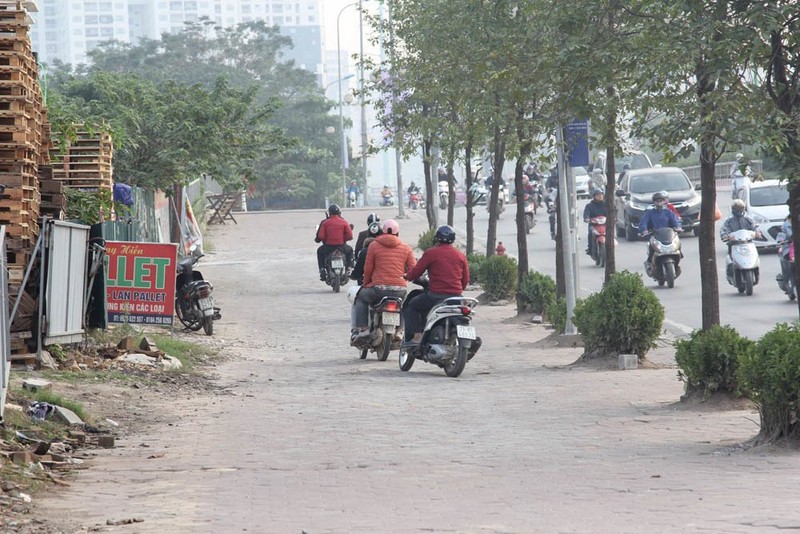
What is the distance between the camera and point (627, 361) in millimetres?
14883

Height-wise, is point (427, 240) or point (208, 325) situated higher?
point (427, 240)

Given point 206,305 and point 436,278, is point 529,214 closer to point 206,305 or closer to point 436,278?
point 206,305

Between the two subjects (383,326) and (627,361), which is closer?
(627,361)

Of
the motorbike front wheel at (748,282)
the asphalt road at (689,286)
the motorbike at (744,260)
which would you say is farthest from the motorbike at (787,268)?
the motorbike front wheel at (748,282)

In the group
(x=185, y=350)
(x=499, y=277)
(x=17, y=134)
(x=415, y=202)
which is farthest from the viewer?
(x=415, y=202)

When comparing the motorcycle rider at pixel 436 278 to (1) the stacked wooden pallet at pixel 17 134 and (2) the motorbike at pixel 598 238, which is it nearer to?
(1) the stacked wooden pallet at pixel 17 134

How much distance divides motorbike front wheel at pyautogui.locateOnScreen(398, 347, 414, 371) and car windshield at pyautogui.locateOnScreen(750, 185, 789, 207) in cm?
1860

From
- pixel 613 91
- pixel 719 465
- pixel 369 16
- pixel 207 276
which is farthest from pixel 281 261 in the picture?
pixel 719 465

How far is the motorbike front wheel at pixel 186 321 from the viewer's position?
1959 centimetres

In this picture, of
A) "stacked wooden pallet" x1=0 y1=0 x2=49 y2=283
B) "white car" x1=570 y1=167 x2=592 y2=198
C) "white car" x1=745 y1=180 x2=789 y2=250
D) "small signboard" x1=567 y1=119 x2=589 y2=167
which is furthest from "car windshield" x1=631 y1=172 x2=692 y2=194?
"stacked wooden pallet" x1=0 y1=0 x2=49 y2=283

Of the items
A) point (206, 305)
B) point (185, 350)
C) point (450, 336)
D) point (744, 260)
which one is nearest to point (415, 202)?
point (744, 260)

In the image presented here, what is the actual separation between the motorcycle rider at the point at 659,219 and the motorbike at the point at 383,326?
38.2ft

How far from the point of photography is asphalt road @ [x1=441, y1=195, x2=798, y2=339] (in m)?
21.0

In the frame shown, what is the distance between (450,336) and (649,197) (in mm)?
23739
